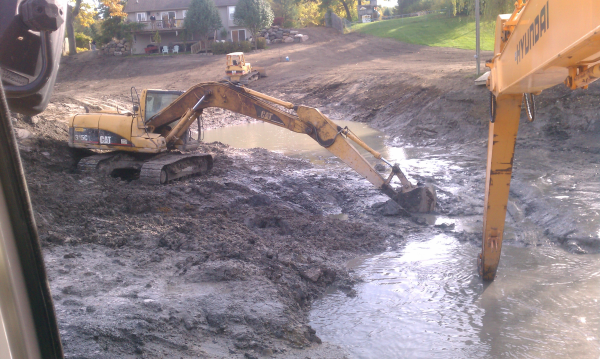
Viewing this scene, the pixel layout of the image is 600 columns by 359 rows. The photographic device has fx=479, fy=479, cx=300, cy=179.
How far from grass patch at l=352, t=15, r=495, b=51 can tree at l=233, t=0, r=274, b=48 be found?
10817mm

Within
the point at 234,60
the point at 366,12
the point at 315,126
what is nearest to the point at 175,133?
the point at 315,126

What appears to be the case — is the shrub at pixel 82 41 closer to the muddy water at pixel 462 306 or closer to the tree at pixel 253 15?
the tree at pixel 253 15

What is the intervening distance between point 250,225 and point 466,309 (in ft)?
13.3

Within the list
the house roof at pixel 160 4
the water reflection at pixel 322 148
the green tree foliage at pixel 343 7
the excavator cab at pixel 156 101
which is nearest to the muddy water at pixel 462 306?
the water reflection at pixel 322 148

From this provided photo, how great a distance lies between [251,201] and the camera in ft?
33.6

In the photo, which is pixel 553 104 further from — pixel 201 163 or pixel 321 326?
pixel 321 326

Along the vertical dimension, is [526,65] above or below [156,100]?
above

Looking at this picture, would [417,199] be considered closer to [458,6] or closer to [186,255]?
[186,255]

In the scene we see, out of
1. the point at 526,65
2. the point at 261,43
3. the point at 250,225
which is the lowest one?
the point at 250,225

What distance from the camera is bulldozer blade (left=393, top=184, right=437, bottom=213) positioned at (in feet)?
31.0

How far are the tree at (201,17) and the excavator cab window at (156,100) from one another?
31940mm

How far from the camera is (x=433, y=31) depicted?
43125 millimetres

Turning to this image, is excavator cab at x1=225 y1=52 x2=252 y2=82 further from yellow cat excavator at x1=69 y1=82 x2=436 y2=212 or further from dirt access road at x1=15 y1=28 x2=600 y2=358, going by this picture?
yellow cat excavator at x1=69 y1=82 x2=436 y2=212

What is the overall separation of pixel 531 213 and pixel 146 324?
731 centimetres
